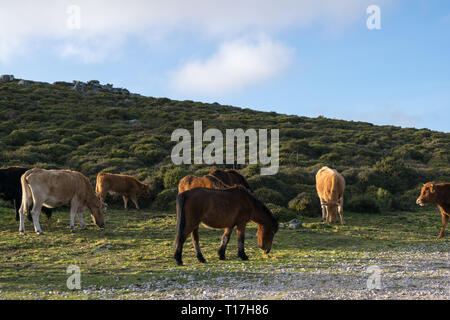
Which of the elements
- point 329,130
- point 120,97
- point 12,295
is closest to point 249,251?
point 12,295

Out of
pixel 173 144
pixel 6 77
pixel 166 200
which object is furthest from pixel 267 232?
pixel 6 77

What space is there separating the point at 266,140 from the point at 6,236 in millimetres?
25091

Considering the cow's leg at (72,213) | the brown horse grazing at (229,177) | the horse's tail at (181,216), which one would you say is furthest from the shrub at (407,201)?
the cow's leg at (72,213)

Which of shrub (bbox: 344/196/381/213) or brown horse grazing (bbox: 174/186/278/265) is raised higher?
brown horse grazing (bbox: 174/186/278/265)

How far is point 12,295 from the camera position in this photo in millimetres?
6930

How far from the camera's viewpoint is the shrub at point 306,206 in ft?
58.5

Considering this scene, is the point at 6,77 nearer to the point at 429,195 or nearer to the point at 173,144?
the point at 173,144

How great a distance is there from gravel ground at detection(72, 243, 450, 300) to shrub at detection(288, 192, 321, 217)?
827 centimetres

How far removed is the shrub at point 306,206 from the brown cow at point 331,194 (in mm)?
1022

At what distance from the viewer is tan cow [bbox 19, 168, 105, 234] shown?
12.8 m
